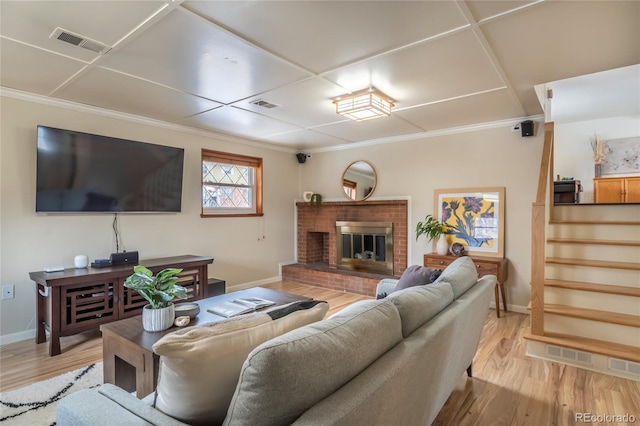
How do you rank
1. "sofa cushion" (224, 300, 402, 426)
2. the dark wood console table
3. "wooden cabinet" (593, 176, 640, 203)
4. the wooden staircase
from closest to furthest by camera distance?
"sofa cushion" (224, 300, 402, 426), the wooden staircase, the dark wood console table, "wooden cabinet" (593, 176, 640, 203)

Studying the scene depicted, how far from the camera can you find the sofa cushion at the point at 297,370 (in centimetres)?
81

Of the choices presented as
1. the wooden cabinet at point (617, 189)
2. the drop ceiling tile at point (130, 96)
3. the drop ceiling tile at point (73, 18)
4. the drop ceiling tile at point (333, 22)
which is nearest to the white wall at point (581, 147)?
the wooden cabinet at point (617, 189)

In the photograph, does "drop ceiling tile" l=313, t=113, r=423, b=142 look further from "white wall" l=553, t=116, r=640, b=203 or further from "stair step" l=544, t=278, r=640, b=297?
"white wall" l=553, t=116, r=640, b=203

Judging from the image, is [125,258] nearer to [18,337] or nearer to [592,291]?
[18,337]

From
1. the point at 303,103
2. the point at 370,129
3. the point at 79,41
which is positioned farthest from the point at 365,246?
the point at 79,41

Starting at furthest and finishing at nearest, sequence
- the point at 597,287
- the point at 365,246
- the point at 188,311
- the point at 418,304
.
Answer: the point at 365,246 < the point at 597,287 < the point at 188,311 < the point at 418,304

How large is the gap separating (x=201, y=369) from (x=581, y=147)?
7546 millimetres

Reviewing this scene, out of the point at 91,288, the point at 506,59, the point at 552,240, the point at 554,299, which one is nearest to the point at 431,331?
the point at 506,59

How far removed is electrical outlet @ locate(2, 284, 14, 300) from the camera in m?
2.95

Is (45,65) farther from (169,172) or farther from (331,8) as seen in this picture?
(331,8)

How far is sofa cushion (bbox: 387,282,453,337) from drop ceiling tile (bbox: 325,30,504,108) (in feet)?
5.17

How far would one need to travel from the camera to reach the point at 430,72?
2.57m

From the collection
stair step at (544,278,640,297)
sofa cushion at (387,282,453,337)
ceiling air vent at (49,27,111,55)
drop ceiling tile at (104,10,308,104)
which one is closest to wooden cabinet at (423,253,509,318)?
stair step at (544,278,640,297)

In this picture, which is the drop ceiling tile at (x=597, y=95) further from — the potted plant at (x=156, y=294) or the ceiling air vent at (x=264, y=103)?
the potted plant at (x=156, y=294)
